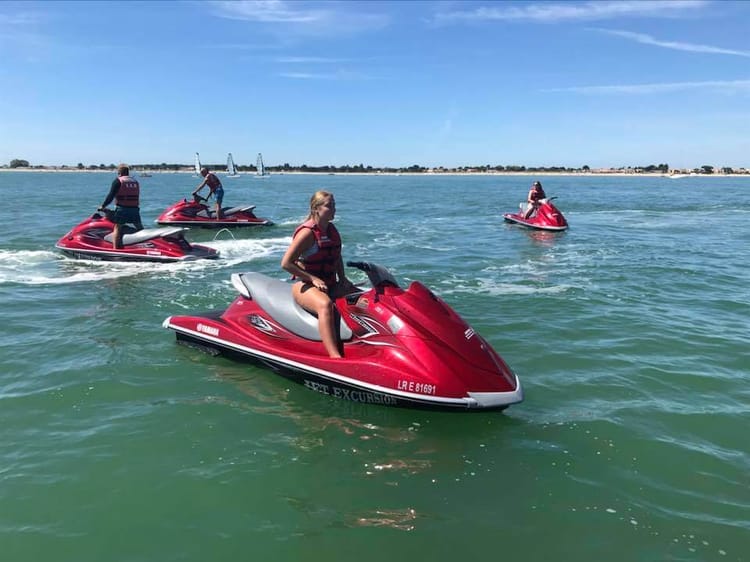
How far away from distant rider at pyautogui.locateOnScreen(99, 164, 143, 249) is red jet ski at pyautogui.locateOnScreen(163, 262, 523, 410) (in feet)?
25.0

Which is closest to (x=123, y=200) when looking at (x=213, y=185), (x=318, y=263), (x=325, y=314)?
(x=213, y=185)

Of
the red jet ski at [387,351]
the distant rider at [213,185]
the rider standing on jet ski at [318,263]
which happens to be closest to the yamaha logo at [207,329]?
the red jet ski at [387,351]

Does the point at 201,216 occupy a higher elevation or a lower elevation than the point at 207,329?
higher

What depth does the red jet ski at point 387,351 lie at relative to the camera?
16.5 ft

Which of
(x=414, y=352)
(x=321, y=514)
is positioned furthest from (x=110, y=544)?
(x=414, y=352)

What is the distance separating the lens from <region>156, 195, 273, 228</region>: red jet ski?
2059 centimetres

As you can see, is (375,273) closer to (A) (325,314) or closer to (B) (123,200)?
(A) (325,314)

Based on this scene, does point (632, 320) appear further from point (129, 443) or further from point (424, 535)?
point (129, 443)

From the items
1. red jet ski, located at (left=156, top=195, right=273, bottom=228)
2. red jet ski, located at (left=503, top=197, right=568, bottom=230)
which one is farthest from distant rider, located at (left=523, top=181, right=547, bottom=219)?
red jet ski, located at (left=156, top=195, right=273, bottom=228)

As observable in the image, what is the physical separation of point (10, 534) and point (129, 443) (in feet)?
3.97

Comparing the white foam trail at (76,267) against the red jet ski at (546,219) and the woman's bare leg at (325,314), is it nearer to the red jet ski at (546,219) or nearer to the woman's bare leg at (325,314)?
the woman's bare leg at (325,314)

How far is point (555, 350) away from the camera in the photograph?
23.9 feet

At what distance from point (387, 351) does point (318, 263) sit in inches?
45.4

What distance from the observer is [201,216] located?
21.0 metres
